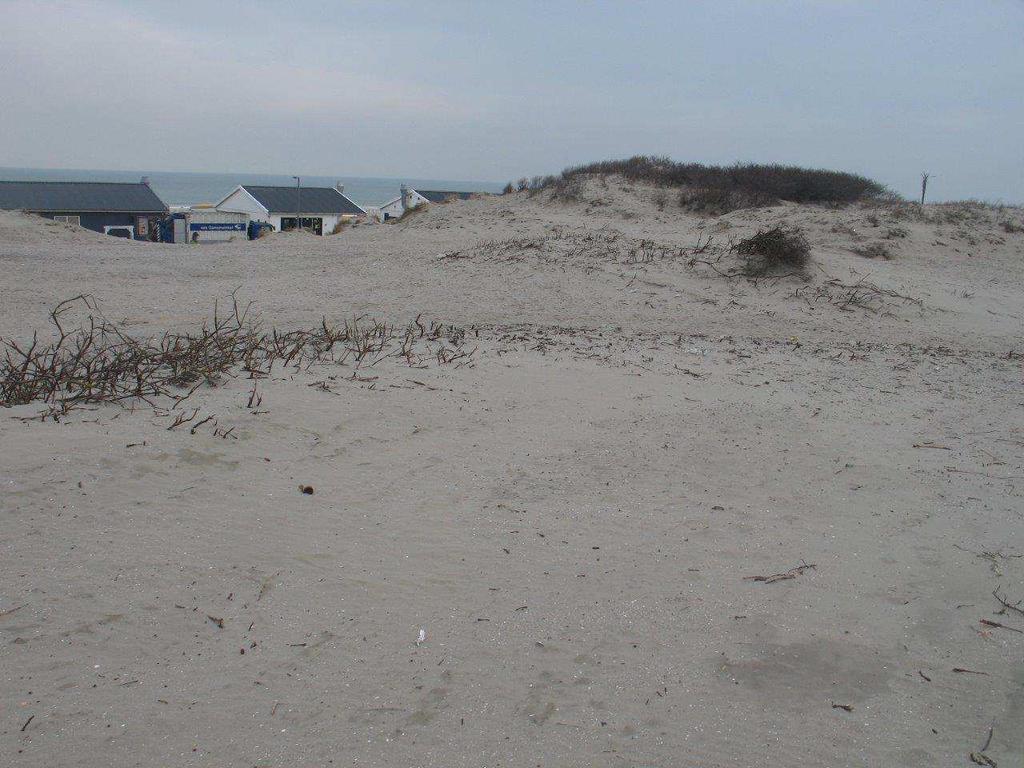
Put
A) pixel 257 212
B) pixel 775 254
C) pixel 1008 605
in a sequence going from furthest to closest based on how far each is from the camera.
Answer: pixel 257 212 → pixel 775 254 → pixel 1008 605

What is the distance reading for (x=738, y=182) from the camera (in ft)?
49.2

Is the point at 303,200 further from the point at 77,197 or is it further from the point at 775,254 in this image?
the point at 775,254

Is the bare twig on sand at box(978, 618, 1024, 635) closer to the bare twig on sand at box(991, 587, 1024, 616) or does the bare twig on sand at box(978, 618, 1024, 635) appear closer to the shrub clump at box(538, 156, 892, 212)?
the bare twig on sand at box(991, 587, 1024, 616)

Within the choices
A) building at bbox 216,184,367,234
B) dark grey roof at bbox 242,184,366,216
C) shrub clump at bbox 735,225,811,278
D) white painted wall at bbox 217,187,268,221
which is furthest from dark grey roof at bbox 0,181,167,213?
shrub clump at bbox 735,225,811,278

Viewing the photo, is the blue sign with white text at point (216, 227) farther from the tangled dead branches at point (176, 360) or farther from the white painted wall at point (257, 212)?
the tangled dead branches at point (176, 360)

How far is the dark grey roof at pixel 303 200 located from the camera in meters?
36.2

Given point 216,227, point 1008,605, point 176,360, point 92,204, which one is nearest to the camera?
point 1008,605

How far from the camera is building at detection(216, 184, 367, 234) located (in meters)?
35.2

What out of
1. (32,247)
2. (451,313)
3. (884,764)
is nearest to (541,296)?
(451,313)

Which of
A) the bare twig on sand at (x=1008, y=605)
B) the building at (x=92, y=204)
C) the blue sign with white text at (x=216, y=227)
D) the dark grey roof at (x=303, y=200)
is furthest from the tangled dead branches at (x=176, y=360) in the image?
the dark grey roof at (x=303, y=200)

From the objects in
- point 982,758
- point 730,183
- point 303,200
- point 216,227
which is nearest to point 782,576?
point 982,758

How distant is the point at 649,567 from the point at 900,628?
102 cm

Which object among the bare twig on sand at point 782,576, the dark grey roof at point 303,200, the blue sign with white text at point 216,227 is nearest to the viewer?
the bare twig on sand at point 782,576

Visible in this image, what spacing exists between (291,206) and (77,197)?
9679 mm
